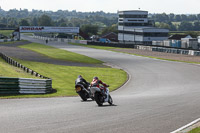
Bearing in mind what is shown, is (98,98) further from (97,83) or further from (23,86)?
(23,86)

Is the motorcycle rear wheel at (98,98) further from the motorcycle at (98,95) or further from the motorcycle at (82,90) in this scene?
the motorcycle at (82,90)

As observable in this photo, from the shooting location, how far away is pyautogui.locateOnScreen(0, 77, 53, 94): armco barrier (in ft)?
78.1

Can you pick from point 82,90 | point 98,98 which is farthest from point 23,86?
point 98,98

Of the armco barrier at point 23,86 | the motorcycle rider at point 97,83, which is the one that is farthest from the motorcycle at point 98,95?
the armco barrier at point 23,86

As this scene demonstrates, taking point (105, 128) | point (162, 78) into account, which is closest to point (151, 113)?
point (105, 128)

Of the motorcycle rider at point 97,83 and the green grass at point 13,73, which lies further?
the green grass at point 13,73

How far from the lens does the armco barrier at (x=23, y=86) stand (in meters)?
23.8

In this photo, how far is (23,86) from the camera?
24703 mm

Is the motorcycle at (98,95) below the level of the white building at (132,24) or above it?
below

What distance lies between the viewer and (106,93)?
19703 millimetres

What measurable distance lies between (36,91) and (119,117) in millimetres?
11116

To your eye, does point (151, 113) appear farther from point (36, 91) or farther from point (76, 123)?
point (36, 91)

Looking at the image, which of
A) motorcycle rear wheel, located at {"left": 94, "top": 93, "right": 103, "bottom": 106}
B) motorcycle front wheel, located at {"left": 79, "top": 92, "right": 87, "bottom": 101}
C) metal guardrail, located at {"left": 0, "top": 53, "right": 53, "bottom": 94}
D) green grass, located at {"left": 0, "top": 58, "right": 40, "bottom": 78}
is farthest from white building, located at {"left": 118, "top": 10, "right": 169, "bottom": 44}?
motorcycle rear wheel, located at {"left": 94, "top": 93, "right": 103, "bottom": 106}

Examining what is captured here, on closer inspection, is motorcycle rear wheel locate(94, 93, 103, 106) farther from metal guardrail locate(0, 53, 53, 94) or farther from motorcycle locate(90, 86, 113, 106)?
metal guardrail locate(0, 53, 53, 94)
